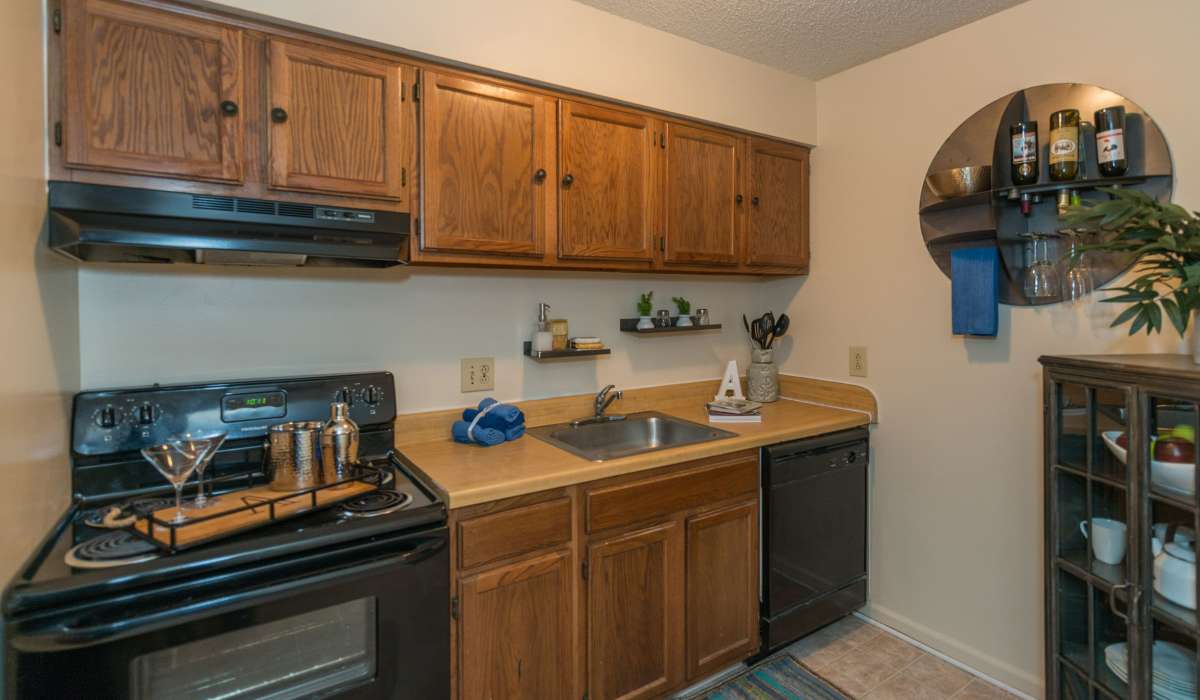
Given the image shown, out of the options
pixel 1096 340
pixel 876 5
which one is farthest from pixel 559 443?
pixel 876 5

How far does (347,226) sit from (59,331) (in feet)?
2.33

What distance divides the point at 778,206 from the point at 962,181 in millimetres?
736

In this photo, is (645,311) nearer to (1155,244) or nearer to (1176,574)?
(1155,244)

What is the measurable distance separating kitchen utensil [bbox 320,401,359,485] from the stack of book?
1.40 meters

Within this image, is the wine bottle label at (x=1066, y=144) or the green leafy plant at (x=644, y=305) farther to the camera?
the green leafy plant at (x=644, y=305)

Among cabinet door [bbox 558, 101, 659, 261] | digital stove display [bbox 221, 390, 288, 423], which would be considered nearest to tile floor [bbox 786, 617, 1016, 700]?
cabinet door [bbox 558, 101, 659, 261]

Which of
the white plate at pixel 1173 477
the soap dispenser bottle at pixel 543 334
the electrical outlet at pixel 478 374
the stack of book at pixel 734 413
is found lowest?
the white plate at pixel 1173 477

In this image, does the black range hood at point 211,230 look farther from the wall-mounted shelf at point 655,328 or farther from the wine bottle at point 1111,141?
the wine bottle at point 1111,141

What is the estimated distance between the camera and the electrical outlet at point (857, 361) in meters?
2.53

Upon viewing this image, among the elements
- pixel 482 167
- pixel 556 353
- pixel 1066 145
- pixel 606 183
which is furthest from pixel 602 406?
pixel 1066 145

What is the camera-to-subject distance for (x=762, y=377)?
273cm

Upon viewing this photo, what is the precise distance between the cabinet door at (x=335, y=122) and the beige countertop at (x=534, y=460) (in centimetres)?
84

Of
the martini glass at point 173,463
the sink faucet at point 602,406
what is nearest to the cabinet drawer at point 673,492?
the sink faucet at point 602,406

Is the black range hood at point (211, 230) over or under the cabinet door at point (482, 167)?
under
